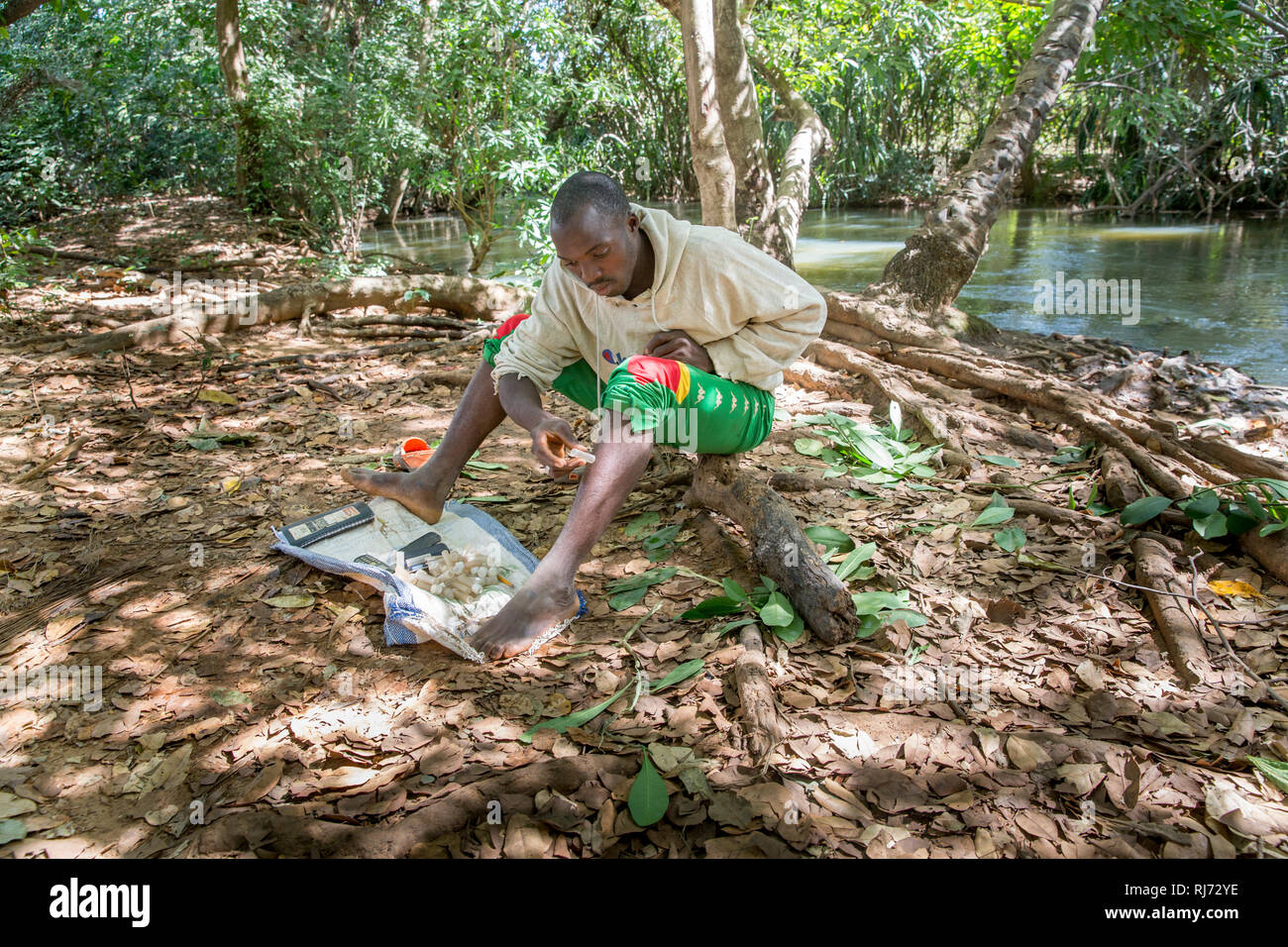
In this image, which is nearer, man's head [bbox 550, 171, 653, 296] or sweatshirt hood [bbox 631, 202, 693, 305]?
man's head [bbox 550, 171, 653, 296]

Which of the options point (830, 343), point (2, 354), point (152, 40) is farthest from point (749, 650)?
point (152, 40)

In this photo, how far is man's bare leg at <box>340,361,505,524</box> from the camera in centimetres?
255

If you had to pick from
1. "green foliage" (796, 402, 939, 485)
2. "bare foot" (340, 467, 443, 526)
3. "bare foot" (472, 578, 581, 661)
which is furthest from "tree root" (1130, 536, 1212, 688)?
"bare foot" (340, 467, 443, 526)

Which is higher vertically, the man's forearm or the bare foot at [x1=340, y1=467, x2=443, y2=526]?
the man's forearm

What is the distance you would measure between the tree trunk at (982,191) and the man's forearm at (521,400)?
11.0ft

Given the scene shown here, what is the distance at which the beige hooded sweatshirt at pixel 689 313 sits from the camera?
2262 millimetres

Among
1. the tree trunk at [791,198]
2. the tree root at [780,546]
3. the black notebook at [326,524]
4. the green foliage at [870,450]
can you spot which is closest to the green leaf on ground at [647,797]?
the tree root at [780,546]

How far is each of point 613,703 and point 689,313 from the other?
1097 mm

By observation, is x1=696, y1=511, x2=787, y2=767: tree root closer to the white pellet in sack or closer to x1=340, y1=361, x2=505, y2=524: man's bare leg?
the white pellet in sack

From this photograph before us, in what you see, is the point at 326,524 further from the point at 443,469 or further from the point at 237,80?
the point at 237,80

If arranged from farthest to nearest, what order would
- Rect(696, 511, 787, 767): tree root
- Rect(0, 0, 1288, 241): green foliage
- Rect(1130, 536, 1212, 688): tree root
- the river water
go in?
1. Rect(0, 0, 1288, 241): green foliage
2. the river water
3. Rect(1130, 536, 1212, 688): tree root
4. Rect(696, 511, 787, 767): tree root

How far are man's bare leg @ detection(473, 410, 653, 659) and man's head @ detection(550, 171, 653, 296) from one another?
0.41m

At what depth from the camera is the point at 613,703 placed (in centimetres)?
186

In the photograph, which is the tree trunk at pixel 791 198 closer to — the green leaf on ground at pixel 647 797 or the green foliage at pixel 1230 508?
the green foliage at pixel 1230 508
